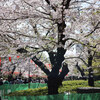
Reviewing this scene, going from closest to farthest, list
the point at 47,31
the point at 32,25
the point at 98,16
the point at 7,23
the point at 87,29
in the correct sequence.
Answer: the point at 98,16
the point at 7,23
the point at 87,29
the point at 32,25
the point at 47,31

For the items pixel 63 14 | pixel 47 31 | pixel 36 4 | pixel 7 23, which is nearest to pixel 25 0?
pixel 36 4

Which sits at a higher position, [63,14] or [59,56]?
[63,14]

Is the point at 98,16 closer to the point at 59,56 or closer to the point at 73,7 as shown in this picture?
the point at 73,7

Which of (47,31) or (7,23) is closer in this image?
(7,23)

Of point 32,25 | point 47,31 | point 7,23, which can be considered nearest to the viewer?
point 7,23

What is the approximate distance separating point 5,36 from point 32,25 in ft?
6.89

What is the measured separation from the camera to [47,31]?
14.9 meters

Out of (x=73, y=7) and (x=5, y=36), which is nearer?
(x=73, y=7)

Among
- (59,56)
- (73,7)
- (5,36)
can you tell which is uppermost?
(73,7)

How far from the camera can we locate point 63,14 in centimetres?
1101

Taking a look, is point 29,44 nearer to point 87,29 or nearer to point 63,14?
point 63,14

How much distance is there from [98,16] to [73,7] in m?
1.84

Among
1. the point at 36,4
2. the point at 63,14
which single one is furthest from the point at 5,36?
the point at 63,14

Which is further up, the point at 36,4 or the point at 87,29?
the point at 36,4
